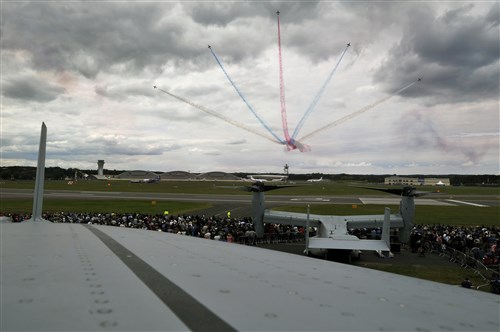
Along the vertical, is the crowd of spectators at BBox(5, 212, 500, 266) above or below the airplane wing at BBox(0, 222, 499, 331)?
below

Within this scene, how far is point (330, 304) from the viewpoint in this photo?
359 centimetres

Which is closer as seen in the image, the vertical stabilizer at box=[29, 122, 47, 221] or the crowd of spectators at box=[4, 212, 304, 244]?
the vertical stabilizer at box=[29, 122, 47, 221]

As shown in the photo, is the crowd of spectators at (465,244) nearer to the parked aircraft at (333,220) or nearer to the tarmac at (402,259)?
the tarmac at (402,259)

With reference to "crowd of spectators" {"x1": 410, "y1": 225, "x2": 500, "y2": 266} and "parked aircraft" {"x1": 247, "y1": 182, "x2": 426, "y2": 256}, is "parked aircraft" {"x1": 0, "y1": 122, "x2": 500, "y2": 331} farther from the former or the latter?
"crowd of spectators" {"x1": 410, "y1": 225, "x2": 500, "y2": 266}

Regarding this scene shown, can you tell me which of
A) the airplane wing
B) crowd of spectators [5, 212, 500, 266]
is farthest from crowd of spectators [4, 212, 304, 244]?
the airplane wing

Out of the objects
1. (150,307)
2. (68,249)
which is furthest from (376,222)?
(150,307)

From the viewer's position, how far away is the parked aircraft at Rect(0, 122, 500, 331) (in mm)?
2828

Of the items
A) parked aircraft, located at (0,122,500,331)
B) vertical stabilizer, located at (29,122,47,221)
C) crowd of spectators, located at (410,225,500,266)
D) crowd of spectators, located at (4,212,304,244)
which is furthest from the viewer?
crowd of spectators, located at (4,212,304,244)

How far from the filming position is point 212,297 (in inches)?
139

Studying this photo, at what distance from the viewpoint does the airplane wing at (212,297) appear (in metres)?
2.83

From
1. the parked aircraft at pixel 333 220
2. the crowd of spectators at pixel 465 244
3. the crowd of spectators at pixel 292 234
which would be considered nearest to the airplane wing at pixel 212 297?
the parked aircraft at pixel 333 220

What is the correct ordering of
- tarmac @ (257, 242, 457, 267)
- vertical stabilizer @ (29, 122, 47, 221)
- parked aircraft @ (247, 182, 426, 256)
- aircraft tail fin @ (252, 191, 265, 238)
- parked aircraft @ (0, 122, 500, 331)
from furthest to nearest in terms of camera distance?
aircraft tail fin @ (252, 191, 265, 238)
parked aircraft @ (247, 182, 426, 256)
tarmac @ (257, 242, 457, 267)
vertical stabilizer @ (29, 122, 47, 221)
parked aircraft @ (0, 122, 500, 331)

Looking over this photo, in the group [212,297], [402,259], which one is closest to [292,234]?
[402,259]

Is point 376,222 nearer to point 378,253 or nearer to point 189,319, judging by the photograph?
point 378,253
